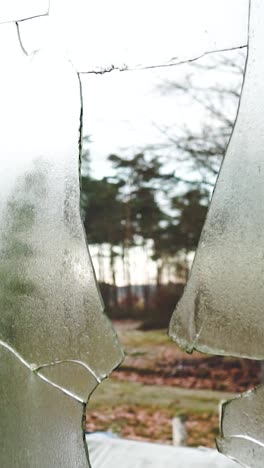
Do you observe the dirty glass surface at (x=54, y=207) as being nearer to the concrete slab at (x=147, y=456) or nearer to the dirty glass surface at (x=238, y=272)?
the dirty glass surface at (x=238, y=272)

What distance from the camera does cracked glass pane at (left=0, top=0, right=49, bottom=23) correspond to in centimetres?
124

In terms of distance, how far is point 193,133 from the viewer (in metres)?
4.82

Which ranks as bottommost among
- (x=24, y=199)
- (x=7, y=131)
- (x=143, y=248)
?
(x=143, y=248)

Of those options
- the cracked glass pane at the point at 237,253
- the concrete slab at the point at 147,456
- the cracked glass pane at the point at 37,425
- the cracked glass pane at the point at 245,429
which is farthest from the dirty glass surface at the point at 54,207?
the concrete slab at the point at 147,456

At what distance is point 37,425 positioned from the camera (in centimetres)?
115

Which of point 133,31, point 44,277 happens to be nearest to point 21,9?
point 133,31

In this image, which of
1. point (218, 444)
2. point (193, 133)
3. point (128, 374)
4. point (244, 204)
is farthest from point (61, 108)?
point (128, 374)

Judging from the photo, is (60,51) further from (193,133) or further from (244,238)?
(193,133)

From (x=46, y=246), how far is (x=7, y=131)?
11.8 inches

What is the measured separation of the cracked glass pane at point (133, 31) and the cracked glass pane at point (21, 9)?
0.07 ft

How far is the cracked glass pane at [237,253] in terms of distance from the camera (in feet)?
3.30

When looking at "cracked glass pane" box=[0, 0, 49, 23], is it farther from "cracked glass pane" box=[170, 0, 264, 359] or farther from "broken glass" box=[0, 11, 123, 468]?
"cracked glass pane" box=[170, 0, 264, 359]

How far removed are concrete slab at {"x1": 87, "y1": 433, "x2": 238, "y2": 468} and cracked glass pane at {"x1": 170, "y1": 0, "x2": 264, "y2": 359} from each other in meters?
0.63

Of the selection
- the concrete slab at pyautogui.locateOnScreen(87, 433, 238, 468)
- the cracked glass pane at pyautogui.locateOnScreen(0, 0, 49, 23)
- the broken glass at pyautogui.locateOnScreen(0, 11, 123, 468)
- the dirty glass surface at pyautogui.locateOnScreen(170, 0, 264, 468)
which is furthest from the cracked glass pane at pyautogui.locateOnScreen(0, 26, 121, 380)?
the concrete slab at pyautogui.locateOnScreen(87, 433, 238, 468)
